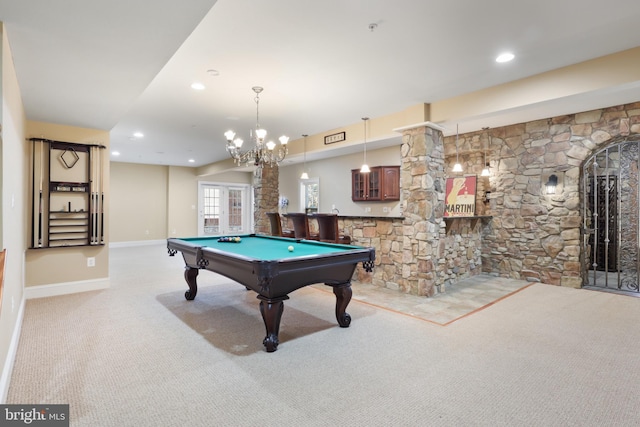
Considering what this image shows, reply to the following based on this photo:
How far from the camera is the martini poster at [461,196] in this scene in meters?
6.15

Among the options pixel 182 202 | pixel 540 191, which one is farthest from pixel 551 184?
pixel 182 202

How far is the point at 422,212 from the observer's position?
4.39m

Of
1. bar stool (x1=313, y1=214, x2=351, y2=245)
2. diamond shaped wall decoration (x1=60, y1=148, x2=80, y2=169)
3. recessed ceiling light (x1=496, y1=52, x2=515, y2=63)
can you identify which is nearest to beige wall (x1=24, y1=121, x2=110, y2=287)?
diamond shaped wall decoration (x1=60, y1=148, x2=80, y2=169)

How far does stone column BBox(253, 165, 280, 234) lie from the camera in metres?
7.70

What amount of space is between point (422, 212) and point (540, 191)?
234 centimetres

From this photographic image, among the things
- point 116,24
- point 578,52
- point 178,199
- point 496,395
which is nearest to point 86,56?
point 116,24

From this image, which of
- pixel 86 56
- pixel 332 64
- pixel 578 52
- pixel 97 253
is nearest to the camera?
pixel 86 56

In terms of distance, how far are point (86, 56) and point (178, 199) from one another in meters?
8.83

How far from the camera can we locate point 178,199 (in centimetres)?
1079

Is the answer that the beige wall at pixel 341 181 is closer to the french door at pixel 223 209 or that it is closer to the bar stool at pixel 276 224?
the french door at pixel 223 209

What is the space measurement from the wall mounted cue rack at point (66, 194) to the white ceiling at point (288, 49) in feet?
1.39

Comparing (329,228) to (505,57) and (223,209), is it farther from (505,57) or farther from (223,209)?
(223,209)

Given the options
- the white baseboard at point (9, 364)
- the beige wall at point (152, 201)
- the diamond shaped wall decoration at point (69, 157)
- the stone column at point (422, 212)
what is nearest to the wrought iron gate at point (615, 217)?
the stone column at point (422, 212)

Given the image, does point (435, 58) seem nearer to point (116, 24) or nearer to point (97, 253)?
point (116, 24)
